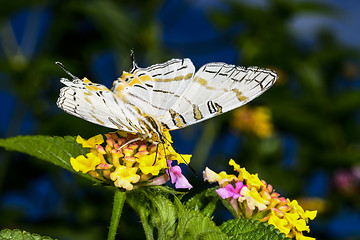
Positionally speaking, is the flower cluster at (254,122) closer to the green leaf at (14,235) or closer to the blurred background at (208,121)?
the blurred background at (208,121)

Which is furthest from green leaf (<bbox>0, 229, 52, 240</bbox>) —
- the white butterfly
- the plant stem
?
the white butterfly

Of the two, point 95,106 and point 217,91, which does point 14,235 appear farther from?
point 217,91

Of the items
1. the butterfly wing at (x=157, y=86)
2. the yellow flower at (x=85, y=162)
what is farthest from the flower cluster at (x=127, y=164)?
the butterfly wing at (x=157, y=86)

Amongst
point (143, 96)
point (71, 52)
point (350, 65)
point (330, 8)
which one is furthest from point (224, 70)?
point (350, 65)

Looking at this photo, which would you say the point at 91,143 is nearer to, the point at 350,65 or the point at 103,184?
the point at 103,184

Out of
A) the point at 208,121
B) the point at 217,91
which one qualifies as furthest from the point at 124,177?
the point at 208,121

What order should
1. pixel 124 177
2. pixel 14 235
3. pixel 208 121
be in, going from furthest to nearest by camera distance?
1. pixel 208 121
2. pixel 124 177
3. pixel 14 235
